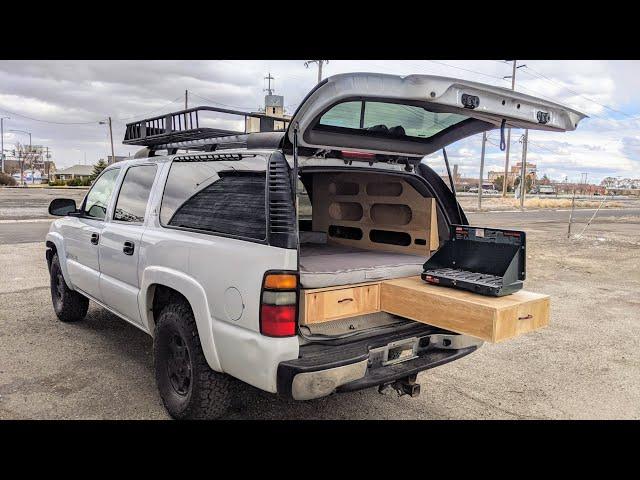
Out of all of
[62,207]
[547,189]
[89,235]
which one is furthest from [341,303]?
[547,189]

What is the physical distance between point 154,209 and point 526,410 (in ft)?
10.8

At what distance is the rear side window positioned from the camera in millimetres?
3055

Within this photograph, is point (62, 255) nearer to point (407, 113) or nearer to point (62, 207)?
point (62, 207)

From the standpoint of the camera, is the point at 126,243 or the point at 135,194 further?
the point at 135,194

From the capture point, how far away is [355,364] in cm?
291

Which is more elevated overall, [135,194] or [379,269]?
[135,194]

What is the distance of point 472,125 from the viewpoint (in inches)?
153

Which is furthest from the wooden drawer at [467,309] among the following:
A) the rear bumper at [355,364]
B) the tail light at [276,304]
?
the tail light at [276,304]

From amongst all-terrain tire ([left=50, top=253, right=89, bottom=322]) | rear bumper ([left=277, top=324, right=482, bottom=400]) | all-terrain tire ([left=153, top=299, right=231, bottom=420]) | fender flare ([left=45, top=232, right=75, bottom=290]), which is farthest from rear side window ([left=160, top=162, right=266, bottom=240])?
all-terrain tire ([left=50, top=253, right=89, bottom=322])

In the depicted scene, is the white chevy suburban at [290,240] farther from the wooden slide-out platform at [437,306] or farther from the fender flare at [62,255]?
the fender flare at [62,255]

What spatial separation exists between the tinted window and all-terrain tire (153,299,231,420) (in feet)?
3.31

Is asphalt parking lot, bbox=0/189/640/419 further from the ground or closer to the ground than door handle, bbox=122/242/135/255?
closer to the ground

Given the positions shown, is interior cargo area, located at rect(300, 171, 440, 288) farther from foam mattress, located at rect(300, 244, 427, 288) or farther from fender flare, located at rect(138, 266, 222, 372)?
fender flare, located at rect(138, 266, 222, 372)

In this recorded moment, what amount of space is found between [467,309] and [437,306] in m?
0.21
